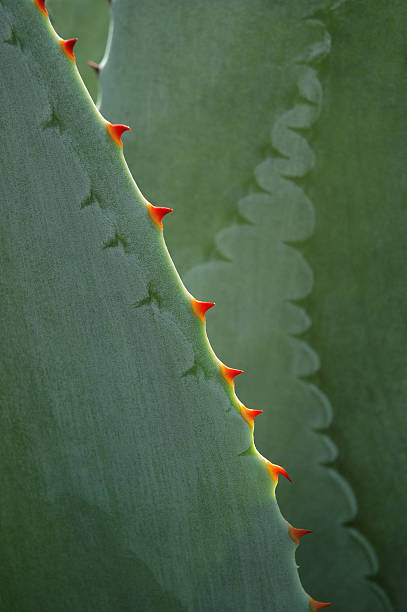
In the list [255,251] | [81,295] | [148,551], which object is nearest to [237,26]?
[255,251]

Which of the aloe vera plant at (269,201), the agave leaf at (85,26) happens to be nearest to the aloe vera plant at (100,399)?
the aloe vera plant at (269,201)

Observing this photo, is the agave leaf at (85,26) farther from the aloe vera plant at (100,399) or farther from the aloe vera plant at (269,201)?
the aloe vera plant at (100,399)

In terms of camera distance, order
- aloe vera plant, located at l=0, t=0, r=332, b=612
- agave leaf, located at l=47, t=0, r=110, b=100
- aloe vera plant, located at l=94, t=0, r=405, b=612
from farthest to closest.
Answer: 1. agave leaf, located at l=47, t=0, r=110, b=100
2. aloe vera plant, located at l=94, t=0, r=405, b=612
3. aloe vera plant, located at l=0, t=0, r=332, b=612

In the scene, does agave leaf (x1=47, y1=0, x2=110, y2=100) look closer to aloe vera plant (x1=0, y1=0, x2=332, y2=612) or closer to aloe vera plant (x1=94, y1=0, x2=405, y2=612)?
aloe vera plant (x1=94, y1=0, x2=405, y2=612)

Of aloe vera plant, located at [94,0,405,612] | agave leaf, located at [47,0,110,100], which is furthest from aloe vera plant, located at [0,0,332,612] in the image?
agave leaf, located at [47,0,110,100]

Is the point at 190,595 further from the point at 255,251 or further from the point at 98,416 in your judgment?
the point at 255,251

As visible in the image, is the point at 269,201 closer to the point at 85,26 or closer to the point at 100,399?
the point at 100,399

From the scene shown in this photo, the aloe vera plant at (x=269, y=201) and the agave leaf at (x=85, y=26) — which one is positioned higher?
the agave leaf at (x=85, y=26)
